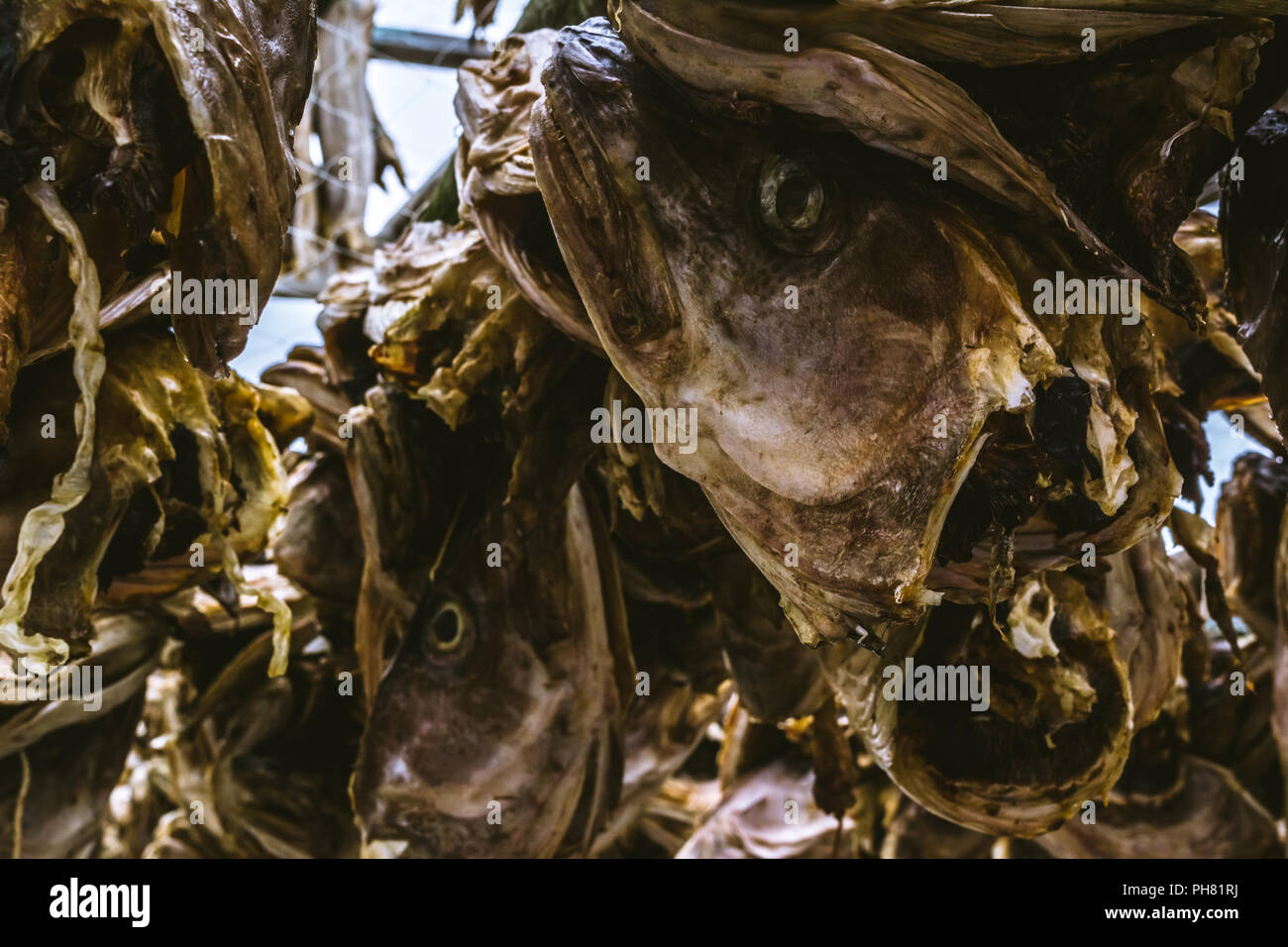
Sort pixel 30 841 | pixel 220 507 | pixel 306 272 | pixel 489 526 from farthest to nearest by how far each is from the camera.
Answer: pixel 306 272
pixel 30 841
pixel 489 526
pixel 220 507

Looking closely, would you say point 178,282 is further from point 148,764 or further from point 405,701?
point 148,764

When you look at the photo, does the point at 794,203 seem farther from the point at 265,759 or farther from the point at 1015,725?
the point at 265,759

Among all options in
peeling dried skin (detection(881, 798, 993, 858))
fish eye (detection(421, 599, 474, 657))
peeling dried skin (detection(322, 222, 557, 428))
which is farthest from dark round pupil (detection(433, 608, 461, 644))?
peeling dried skin (detection(881, 798, 993, 858))

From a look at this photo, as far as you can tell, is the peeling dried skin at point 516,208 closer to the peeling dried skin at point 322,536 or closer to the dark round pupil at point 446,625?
the dark round pupil at point 446,625

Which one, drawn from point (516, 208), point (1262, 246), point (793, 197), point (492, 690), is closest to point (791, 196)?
point (793, 197)

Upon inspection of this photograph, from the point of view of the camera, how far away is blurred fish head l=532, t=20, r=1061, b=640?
0.62m

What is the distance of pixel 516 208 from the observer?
33.7 inches

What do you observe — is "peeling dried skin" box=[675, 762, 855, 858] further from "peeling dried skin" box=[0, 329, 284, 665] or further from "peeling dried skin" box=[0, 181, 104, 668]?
"peeling dried skin" box=[0, 181, 104, 668]

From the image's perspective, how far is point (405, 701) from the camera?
1.18 metres

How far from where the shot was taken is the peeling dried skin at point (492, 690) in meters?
1.14

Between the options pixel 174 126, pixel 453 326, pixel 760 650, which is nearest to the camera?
pixel 174 126

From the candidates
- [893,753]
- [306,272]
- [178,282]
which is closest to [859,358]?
[178,282]

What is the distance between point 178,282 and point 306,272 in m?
1.60

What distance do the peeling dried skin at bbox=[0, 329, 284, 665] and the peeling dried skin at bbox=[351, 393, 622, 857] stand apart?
0.25 metres
